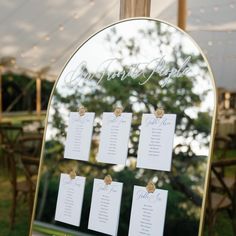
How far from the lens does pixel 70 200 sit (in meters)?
1.26

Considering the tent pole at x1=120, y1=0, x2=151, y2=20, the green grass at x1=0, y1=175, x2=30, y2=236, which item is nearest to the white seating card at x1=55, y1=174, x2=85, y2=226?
the tent pole at x1=120, y1=0, x2=151, y2=20

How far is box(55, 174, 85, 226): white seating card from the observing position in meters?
1.24

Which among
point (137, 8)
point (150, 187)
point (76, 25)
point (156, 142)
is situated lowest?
point (150, 187)

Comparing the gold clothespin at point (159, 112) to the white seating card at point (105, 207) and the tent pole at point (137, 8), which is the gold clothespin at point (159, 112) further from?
the tent pole at point (137, 8)

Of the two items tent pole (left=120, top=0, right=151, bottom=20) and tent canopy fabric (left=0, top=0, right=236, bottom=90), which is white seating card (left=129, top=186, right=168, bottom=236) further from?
tent canopy fabric (left=0, top=0, right=236, bottom=90)

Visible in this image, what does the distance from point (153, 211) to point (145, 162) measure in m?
0.13

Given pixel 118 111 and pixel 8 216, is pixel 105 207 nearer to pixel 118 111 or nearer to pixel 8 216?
pixel 118 111

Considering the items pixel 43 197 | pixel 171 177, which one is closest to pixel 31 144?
pixel 43 197

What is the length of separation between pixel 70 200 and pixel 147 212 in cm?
28

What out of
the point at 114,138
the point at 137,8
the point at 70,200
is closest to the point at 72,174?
the point at 70,200

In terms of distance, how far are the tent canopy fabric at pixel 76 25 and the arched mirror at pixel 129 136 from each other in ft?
9.28

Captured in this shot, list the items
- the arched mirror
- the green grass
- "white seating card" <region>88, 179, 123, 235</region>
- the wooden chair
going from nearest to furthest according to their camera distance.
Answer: the arched mirror
"white seating card" <region>88, 179, 123, 235</region>
the wooden chair
the green grass

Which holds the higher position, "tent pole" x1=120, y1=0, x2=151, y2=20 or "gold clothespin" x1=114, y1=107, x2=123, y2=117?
"tent pole" x1=120, y1=0, x2=151, y2=20

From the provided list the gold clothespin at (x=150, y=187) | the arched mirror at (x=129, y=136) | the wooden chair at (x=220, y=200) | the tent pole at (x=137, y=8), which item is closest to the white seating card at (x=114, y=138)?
the arched mirror at (x=129, y=136)
